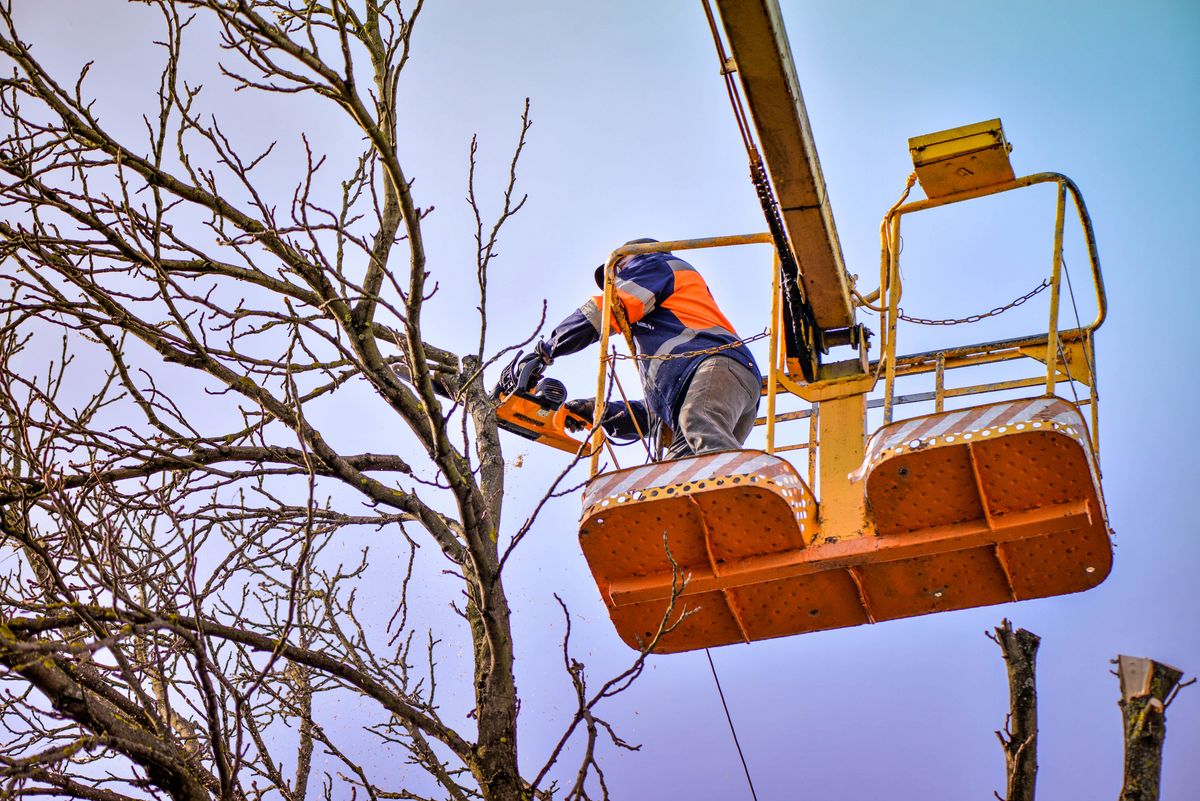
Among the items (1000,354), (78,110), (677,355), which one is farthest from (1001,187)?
(78,110)

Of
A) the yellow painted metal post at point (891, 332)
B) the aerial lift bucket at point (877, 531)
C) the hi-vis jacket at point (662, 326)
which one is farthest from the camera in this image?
the hi-vis jacket at point (662, 326)

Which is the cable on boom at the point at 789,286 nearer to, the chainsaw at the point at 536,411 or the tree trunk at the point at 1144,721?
the chainsaw at the point at 536,411

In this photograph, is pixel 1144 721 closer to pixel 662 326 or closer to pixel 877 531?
pixel 877 531

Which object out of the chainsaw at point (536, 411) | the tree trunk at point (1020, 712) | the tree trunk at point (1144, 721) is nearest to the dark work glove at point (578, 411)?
the chainsaw at point (536, 411)

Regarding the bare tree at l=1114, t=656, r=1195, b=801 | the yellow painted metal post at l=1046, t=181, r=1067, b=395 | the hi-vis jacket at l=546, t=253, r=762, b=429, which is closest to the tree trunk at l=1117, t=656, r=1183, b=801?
the bare tree at l=1114, t=656, r=1195, b=801

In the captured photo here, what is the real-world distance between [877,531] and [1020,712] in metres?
1.43

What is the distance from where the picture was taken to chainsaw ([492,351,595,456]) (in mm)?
7758

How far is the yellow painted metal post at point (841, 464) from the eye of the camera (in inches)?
258

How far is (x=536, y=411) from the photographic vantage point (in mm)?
8023

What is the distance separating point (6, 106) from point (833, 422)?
4.73 metres

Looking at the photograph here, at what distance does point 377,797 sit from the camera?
5.09 meters

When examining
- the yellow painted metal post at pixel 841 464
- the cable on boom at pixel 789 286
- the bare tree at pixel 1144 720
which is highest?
the cable on boom at pixel 789 286

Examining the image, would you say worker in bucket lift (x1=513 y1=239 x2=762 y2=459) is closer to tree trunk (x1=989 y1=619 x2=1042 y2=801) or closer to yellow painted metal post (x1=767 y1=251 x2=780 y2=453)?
yellow painted metal post (x1=767 y1=251 x2=780 y2=453)

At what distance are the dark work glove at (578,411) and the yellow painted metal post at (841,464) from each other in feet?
4.80
